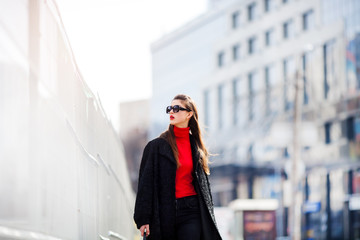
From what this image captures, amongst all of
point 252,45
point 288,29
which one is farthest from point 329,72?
point 252,45

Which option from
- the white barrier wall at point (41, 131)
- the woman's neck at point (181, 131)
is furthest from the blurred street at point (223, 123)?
the woman's neck at point (181, 131)

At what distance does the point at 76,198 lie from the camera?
439 cm

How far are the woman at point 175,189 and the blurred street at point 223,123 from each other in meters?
0.35

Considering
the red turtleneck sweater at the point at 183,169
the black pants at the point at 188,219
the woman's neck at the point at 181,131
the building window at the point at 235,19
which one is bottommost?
the black pants at the point at 188,219

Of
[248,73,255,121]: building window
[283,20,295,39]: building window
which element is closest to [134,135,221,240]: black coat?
[248,73,255,121]: building window

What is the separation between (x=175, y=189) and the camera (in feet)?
15.6

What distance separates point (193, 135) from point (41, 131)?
6.78 feet

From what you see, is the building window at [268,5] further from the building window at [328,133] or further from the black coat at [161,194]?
the black coat at [161,194]

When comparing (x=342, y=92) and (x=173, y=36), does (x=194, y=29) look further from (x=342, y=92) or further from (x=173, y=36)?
(x=342, y=92)

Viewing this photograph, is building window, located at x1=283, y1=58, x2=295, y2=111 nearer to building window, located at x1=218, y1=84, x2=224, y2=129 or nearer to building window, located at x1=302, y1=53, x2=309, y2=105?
building window, located at x1=302, y1=53, x2=309, y2=105

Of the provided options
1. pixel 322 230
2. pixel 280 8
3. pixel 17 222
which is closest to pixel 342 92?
pixel 322 230

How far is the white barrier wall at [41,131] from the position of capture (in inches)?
103

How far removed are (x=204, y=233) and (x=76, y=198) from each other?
95cm

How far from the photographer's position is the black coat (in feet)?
15.1
